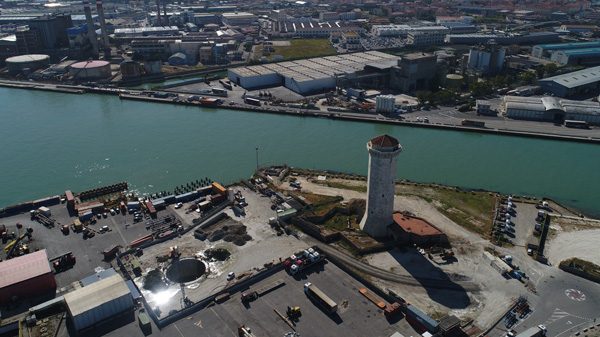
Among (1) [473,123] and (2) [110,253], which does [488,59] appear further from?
(2) [110,253]

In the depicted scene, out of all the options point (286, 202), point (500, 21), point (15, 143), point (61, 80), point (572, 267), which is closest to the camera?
point (572, 267)

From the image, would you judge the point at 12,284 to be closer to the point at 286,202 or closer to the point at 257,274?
the point at 257,274

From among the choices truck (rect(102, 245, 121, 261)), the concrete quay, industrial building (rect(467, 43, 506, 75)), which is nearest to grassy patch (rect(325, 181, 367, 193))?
truck (rect(102, 245, 121, 261))

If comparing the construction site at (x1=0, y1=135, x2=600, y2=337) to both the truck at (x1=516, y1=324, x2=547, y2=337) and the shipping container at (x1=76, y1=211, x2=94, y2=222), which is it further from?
the truck at (x1=516, y1=324, x2=547, y2=337)

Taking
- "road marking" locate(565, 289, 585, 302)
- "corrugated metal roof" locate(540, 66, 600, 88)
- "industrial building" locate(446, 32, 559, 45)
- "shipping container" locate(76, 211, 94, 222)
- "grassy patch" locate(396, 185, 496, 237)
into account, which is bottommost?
"road marking" locate(565, 289, 585, 302)

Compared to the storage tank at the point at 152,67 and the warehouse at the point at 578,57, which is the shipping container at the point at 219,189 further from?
the warehouse at the point at 578,57

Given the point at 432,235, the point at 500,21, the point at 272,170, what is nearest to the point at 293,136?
the point at 272,170
